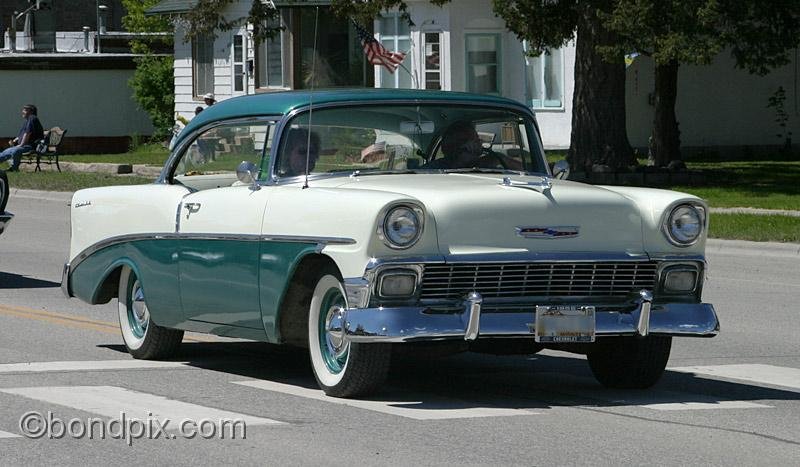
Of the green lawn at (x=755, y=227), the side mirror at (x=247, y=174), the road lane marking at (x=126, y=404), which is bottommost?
the road lane marking at (x=126, y=404)

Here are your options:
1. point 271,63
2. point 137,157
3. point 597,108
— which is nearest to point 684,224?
point 597,108

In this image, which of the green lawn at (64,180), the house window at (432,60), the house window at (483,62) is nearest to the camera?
the green lawn at (64,180)

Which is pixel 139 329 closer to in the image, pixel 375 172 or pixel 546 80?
pixel 375 172

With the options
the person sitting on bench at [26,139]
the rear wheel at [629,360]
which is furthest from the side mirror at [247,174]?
the person sitting on bench at [26,139]

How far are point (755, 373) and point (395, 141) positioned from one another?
8.78 ft

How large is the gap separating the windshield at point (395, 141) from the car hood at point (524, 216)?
0.59m

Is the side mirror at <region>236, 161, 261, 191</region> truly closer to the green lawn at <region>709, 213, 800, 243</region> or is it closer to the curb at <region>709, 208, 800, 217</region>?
the green lawn at <region>709, 213, 800, 243</region>

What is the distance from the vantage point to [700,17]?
25094mm

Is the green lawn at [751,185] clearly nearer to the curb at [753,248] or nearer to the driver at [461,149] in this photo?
the curb at [753,248]

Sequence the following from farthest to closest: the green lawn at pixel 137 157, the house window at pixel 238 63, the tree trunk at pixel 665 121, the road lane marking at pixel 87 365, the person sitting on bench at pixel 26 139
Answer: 1. the house window at pixel 238 63
2. the green lawn at pixel 137 157
3. the person sitting on bench at pixel 26 139
4. the tree trunk at pixel 665 121
5. the road lane marking at pixel 87 365

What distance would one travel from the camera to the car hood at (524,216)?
802cm

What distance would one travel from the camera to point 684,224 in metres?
8.52

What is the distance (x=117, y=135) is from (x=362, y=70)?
9.02 m

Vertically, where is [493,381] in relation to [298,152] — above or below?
below
